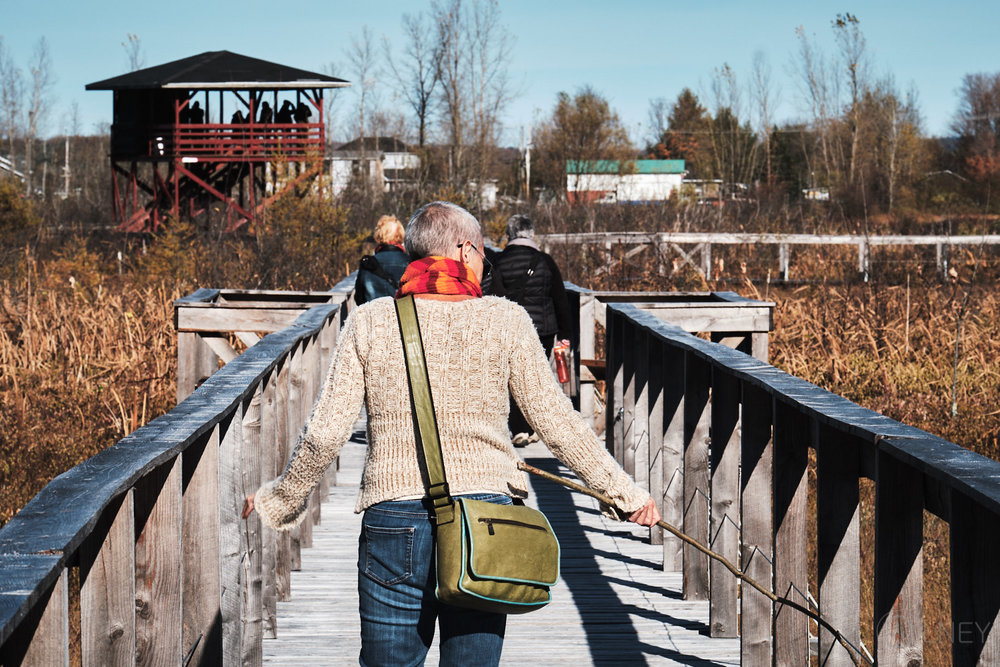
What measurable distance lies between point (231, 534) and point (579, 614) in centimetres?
202

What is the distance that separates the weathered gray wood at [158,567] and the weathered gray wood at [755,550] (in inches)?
77.4

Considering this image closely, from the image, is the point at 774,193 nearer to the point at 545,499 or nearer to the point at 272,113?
the point at 272,113

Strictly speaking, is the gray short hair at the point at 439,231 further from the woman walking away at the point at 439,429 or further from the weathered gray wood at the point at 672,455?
the weathered gray wood at the point at 672,455

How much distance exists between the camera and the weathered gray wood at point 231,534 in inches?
137

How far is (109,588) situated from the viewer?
7.72ft

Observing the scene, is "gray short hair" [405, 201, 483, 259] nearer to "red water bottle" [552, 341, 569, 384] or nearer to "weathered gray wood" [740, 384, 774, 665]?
"weathered gray wood" [740, 384, 774, 665]

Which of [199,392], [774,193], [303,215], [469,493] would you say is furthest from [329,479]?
[774,193]

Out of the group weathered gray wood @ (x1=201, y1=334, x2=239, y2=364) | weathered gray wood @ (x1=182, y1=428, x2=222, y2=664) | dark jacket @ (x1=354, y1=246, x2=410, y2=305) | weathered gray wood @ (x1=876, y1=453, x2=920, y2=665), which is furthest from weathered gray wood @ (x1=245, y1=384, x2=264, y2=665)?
weathered gray wood @ (x1=201, y1=334, x2=239, y2=364)

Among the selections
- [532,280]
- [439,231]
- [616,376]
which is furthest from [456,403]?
[532,280]

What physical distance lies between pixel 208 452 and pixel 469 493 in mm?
831

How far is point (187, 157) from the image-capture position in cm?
3856

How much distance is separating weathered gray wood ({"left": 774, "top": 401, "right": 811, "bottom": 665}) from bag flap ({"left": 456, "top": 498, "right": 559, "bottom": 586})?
41.0 inches

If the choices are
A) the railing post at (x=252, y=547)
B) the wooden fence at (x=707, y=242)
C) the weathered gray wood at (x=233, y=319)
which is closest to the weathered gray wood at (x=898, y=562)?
the railing post at (x=252, y=547)

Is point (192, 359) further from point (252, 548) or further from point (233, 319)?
point (252, 548)
